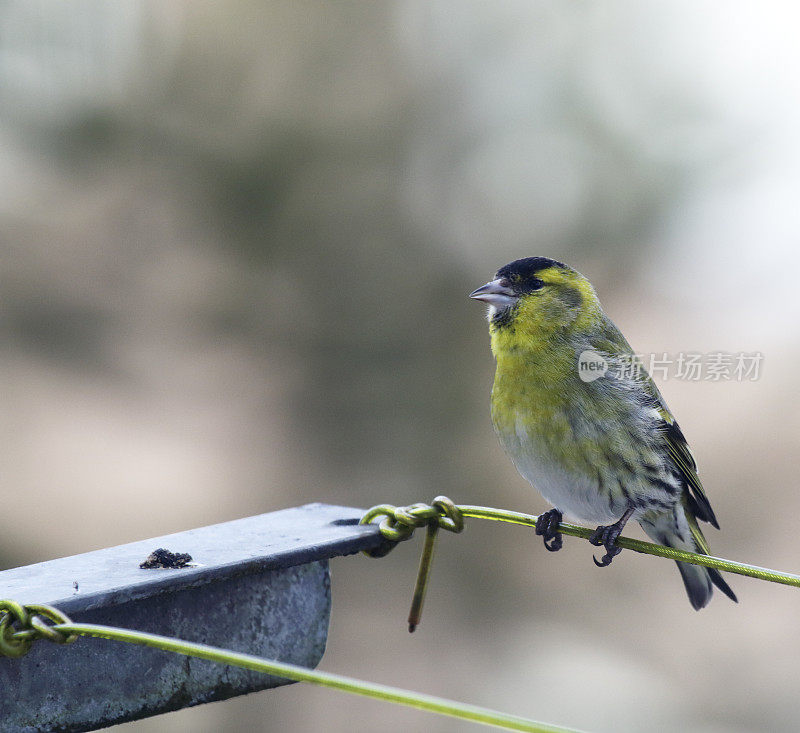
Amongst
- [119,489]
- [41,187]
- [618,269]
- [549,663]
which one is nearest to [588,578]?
[549,663]

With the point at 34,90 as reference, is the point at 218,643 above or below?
below

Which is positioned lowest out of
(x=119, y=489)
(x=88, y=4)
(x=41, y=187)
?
(x=119, y=489)

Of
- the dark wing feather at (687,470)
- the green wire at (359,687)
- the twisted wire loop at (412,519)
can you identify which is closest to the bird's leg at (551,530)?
the dark wing feather at (687,470)

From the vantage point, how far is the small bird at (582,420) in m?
2.36

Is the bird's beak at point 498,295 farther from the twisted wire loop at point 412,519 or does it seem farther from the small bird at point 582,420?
the twisted wire loop at point 412,519

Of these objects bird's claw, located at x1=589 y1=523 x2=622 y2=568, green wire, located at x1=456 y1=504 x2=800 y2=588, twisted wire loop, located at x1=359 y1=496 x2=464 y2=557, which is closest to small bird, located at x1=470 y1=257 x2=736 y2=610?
bird's claw, located at x1=589 y1=523 x2=622 y2=568

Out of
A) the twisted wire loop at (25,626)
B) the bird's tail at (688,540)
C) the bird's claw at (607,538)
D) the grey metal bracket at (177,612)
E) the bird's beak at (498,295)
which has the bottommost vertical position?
the bird's tail at (688,540)

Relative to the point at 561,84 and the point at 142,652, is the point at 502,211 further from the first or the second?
the point at 142,652

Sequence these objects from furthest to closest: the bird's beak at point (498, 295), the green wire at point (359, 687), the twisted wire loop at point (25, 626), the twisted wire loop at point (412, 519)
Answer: the bird's beak at point (498, 295) → the twisted wire loop at point (412, 519) → the twisted wire loop at point (25, 626) → the green wire at point (359, 687)

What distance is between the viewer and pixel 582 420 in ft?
7.77

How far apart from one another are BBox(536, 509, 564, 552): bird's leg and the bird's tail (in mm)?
228

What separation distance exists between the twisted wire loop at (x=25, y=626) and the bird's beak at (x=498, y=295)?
137 centimetres

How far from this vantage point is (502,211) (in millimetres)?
5793

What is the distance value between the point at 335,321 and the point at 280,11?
178 centimetres
